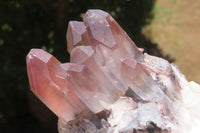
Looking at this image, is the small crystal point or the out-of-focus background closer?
the small crystal point

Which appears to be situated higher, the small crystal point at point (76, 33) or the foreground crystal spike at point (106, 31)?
the foreground crystal spike at point (106, 31)

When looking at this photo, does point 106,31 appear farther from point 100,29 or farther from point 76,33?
point 76,33

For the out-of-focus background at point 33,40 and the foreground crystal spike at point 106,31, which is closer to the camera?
the foreground crystal spike at point 106,31

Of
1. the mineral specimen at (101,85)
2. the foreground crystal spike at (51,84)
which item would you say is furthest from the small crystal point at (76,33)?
the foreground crystal spike at (51,84)

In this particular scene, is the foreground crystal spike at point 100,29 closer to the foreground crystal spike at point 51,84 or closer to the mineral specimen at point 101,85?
the mineral specimen at point 101,85

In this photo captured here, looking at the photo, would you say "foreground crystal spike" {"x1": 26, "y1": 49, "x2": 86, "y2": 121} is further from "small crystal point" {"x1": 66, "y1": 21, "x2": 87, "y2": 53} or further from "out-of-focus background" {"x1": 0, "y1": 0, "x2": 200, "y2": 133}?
"out-of-focus background" {"x1": 0, "y1": 0, "x2": 200, "y2": 133}

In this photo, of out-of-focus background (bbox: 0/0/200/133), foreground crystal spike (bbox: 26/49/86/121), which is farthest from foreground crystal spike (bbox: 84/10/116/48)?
out-of-focus background (bbox: 0/0/200/133)

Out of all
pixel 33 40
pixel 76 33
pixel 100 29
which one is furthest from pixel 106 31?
pixel 33 40

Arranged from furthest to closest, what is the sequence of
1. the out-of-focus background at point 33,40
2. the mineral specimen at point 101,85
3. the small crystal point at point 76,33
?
the out-of-focus background at point 33,40 < the small crystal point at point 76,33 < the mineral specimen at point 101,85

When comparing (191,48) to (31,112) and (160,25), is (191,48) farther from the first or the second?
(31,112)
